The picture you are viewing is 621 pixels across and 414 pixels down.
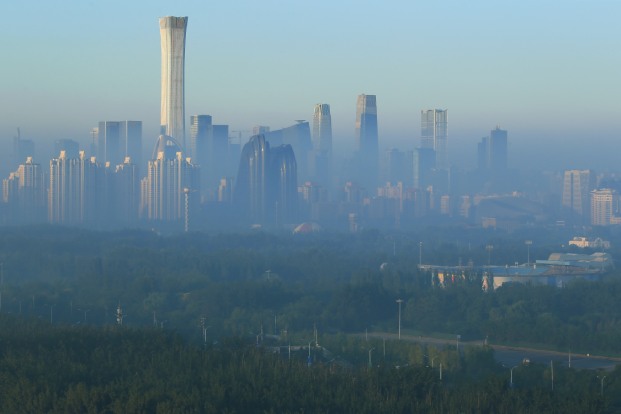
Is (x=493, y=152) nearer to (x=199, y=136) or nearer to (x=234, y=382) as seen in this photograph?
(x=199, y=136)

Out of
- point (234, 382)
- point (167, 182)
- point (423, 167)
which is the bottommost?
point (234, 382)

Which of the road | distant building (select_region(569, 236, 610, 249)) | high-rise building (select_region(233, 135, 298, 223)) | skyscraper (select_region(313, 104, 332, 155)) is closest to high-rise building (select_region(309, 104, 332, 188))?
skyscraper (select_region(313, 104, 332, 155))

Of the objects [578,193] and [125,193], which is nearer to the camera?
[125,193]

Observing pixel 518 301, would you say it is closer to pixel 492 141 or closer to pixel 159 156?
pixel 159 156

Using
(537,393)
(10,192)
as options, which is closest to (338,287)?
(537,393)

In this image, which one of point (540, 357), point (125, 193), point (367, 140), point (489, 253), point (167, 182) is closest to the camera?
point (540, 357)

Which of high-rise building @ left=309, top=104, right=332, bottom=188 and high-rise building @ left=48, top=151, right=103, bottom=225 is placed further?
high-rise building @ left=309, top=104, right=332, bottom=188

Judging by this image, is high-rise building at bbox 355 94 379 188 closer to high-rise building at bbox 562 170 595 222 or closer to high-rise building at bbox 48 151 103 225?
high-rise building at bbox 562 170 595 222

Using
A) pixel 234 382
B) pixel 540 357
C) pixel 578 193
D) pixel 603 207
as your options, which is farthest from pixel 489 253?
pixel 234 382

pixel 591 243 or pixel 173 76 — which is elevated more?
pixel 173 76
